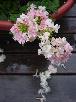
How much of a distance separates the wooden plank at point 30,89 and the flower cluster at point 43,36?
0.05m

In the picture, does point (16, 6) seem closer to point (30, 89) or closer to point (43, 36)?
point (43, 36)

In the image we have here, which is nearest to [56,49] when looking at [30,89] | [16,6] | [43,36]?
[43,36]

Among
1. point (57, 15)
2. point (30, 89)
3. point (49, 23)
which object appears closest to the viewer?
point (30, 89)

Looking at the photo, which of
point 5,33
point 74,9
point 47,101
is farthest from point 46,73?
point 74,9

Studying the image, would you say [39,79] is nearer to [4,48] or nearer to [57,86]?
[57,86]

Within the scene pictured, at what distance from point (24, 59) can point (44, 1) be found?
1.00ft

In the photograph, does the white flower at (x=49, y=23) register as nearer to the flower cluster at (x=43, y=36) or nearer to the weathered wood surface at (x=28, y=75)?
the flower cluster at (x=43, y=36)

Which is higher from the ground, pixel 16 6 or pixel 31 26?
pixel 16 6

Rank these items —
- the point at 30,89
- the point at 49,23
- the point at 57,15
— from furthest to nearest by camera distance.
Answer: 1. the point at 57,15
2. the point at 49,23
3. the point at 30,89

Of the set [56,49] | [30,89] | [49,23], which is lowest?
[30,89]

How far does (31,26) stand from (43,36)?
2.5 inches

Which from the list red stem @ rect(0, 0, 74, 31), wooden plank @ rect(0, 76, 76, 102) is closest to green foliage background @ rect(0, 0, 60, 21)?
red stem @ rect(0, 0, 74, 31)

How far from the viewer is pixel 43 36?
5.71ft

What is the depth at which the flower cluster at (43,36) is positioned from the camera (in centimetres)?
172
